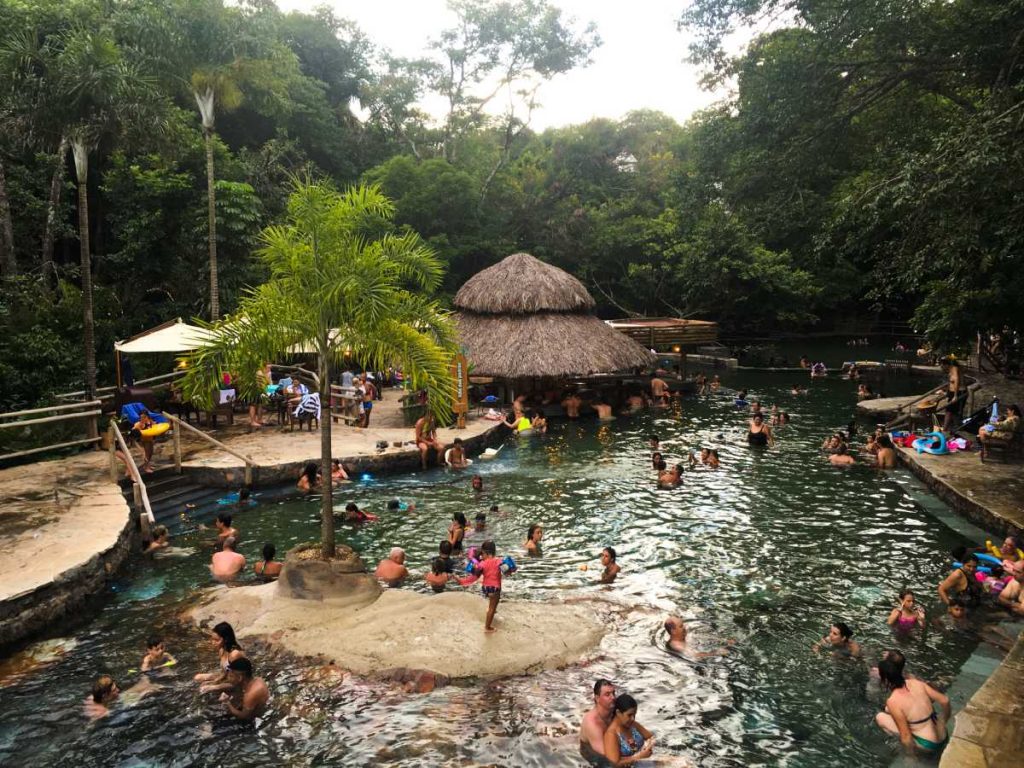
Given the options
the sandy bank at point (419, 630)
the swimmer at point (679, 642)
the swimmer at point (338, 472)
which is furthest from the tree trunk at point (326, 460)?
the swimmer at point (338, 472)

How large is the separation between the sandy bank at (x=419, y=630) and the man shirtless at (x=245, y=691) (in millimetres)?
1153

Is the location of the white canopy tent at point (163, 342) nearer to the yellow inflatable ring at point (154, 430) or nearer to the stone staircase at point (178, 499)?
the yellow inflatable ring at point (154, 430)

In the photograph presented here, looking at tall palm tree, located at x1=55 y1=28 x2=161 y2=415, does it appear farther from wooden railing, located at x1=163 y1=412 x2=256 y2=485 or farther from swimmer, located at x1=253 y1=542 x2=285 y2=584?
swimmer, located at x1=253 y1=542 x2=285 y2=584

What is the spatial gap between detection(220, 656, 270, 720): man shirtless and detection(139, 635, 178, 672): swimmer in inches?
57.3

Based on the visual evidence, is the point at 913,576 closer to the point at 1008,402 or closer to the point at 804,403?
the point at 1008,402

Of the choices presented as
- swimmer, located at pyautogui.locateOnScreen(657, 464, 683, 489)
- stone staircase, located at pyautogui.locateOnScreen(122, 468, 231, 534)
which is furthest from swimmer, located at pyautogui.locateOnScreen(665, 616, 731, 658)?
stone staircase, located at pyautogui.locateOnScreen(122, 468, 231, 534)

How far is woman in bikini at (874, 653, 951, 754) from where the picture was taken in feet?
23.7

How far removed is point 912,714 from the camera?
7297mm

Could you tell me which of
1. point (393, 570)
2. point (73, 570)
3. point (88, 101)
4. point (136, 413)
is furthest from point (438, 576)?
point (88, 101)

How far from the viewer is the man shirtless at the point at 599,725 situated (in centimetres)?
714

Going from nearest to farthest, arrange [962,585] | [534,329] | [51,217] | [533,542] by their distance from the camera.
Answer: [962,585] < [533,542] < [51,217] < [534,329]

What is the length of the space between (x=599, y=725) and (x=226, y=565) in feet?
23.8

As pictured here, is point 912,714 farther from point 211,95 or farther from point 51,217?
point 51,217

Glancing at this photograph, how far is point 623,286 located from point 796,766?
3932cm
